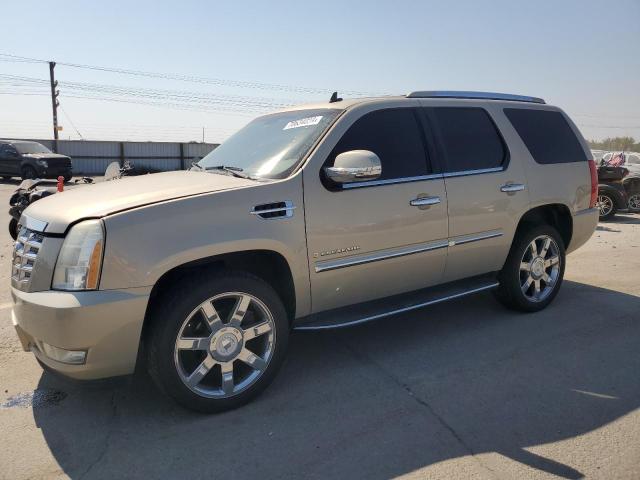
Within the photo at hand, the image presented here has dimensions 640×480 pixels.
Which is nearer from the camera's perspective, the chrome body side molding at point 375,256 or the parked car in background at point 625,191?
the chrome body side molding at point 375,256

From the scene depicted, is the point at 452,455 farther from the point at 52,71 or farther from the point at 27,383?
the point at 52,71

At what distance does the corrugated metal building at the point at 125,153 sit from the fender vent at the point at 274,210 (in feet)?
92.9

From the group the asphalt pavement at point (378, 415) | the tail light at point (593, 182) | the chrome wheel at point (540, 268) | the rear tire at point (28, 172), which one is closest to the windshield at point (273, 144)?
the asphalt pavement at point (378, 415)

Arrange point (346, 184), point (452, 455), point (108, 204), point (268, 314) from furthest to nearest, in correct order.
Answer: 1. point (346, 184)
2. point (268, 314)
3. point (108, 204)
4. point (452, 455)

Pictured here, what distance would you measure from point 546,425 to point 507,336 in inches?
56.6

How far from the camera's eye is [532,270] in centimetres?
491

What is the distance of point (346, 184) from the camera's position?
141 inches

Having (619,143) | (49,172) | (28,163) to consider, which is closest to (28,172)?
(28,163)

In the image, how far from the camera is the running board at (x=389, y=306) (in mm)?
3600

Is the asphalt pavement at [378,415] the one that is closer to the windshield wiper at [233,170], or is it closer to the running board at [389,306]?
the running board at [389,306]

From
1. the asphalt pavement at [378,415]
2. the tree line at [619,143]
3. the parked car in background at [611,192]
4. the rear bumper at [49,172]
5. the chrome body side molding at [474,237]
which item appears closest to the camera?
the asphalt pavement at [378,415]

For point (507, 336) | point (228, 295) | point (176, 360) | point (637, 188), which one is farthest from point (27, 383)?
point (637, 188)

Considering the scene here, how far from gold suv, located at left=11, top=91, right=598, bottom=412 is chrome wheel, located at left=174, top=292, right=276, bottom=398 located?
0.01 meters

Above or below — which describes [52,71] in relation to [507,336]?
above
